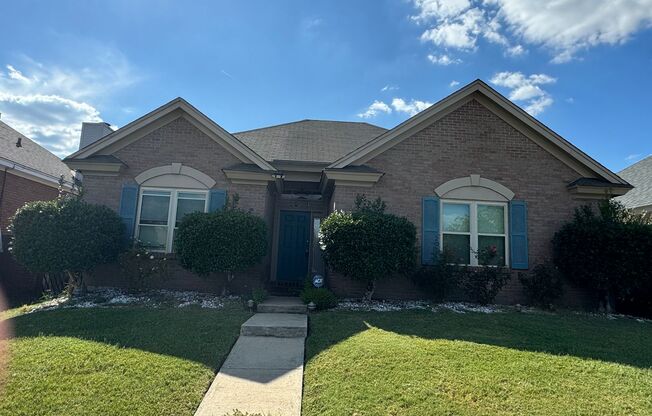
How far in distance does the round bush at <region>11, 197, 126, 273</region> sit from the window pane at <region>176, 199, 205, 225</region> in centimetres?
192

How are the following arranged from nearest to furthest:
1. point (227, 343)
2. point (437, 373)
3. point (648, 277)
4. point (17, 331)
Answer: point (437, 373), point (227, 343), point (17, 331), point (648, 277)

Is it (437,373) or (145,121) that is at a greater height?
(145,121)

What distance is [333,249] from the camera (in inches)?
343

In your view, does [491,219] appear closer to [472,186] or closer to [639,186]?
[472,186]

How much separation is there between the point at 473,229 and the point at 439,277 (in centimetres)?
176

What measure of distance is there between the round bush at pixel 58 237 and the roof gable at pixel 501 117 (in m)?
5.83

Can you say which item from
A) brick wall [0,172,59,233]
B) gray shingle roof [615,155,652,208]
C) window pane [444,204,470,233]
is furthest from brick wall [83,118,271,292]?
gray shingle roof [615,155,652,208]

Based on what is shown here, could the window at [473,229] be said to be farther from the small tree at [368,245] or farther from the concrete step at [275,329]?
the concrete step at [275,329]

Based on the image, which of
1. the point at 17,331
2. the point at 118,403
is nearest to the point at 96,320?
the point at 17,331

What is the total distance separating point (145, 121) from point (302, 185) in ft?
15.9

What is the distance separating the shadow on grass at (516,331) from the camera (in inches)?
231

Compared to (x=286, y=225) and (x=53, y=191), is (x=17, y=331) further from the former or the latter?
(x=53, y=191)

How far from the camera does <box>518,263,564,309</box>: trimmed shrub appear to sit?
916cm

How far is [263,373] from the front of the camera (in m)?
5.04
